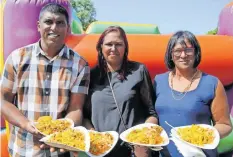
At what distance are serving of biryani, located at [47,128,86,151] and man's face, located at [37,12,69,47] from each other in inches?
17.7

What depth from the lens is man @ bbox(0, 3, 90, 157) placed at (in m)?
1.57

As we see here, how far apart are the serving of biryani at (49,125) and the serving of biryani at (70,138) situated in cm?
4

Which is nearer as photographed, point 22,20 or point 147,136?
point 147,136

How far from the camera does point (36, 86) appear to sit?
5.13 feet

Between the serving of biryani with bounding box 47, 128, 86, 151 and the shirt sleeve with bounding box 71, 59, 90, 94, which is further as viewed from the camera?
the shirt sleeve with bounding box 71, 59, 90, 94

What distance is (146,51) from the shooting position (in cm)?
271

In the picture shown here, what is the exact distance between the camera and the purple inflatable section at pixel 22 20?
2.46 meters

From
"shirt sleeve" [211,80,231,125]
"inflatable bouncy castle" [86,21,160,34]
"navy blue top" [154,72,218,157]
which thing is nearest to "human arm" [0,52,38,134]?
"navy blue top" [154,72,218,157]

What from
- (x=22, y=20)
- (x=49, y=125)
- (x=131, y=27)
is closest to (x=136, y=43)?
(x=22, y=20)

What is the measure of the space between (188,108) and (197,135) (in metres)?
0.16

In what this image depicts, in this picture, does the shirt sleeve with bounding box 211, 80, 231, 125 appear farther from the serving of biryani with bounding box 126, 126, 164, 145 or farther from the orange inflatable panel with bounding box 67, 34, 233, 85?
the orange inflatable panel with bounding box 67, 34, 233, 85

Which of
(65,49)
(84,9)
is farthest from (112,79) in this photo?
(84,9)

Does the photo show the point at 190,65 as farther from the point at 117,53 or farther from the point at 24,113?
the point at 24,113

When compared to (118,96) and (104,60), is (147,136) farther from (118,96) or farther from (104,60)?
(104,60)
